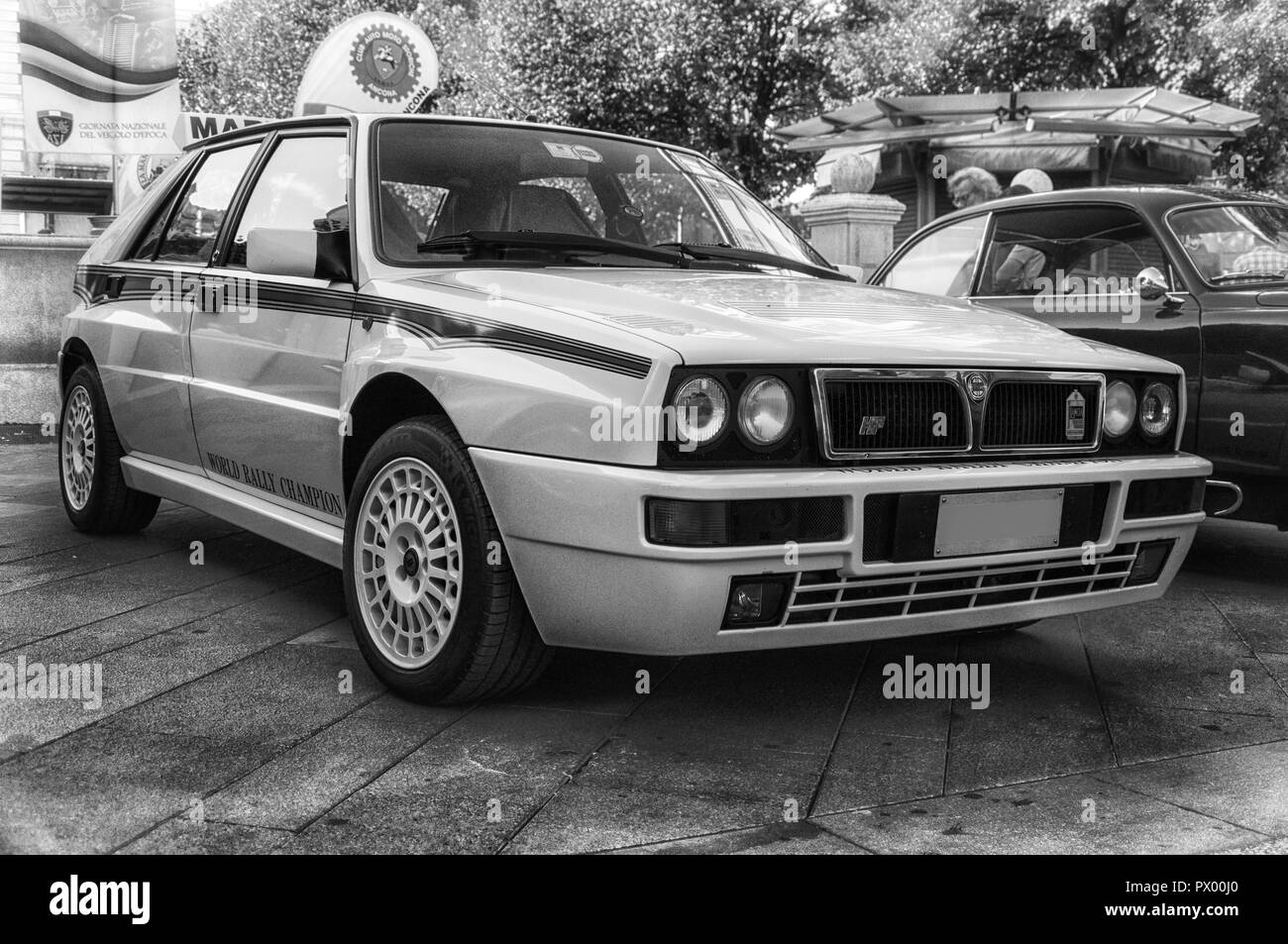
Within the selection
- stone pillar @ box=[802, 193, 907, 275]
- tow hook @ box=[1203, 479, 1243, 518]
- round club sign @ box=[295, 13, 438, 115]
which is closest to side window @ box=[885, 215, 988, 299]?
tow hook @ box=[1203, 479, 1243, 518]

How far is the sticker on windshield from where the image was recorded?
182 inches

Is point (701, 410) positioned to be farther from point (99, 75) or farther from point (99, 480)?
point (99, 75)

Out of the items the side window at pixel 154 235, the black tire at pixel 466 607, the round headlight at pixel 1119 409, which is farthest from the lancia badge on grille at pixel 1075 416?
the side window at pixel 154 235

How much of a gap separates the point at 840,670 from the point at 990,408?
3.47ft

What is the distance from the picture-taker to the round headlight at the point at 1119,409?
380 cm

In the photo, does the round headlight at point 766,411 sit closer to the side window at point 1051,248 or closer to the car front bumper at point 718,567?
the car front bumper at point 718,567

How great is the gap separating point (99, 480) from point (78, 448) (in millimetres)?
238

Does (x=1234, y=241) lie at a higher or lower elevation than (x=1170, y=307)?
higher

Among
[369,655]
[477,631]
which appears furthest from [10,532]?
[477,631]

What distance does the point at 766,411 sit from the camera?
315 cm

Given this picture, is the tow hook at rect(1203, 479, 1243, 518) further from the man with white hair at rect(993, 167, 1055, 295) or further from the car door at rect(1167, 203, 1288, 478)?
the man with white hair at rect(993, 167, 1055, 295)

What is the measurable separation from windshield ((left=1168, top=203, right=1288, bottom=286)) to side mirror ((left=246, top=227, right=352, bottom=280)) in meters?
3.54

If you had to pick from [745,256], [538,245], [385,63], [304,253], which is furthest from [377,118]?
[385,63]
